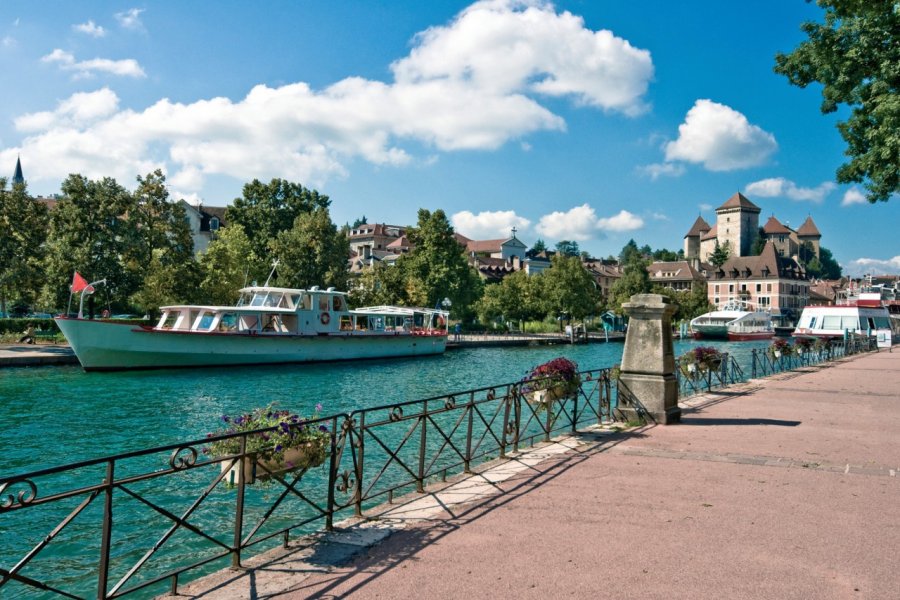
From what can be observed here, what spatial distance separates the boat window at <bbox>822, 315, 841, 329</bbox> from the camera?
170 feet

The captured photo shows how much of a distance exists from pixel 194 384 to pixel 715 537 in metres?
28.2

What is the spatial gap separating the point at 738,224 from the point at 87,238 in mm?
143055

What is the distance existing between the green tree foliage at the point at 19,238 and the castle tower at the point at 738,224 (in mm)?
142724

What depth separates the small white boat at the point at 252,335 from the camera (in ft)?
111

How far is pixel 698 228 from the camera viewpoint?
545 ft

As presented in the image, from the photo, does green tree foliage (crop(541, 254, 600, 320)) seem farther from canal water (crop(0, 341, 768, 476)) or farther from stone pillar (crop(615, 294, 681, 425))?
stone pillar (crop(615, 294, 681, 425))

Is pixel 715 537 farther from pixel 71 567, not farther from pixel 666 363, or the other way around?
pixel 71 567

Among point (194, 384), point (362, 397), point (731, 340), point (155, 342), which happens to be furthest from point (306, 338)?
point (731, 340)

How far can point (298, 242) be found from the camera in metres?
55.7

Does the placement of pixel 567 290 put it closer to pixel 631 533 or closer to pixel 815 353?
pixel 815 353

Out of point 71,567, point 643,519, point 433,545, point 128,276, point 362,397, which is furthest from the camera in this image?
point 128,276

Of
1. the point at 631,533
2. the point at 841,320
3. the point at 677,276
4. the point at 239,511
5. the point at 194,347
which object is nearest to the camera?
the point at 239,511

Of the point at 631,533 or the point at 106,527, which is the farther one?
the point at 631,533

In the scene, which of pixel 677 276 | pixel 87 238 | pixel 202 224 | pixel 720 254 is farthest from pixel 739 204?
pixel 87 238
